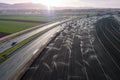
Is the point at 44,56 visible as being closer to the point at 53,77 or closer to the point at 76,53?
the point at 76,53

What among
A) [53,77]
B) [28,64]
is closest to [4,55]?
[28,64]

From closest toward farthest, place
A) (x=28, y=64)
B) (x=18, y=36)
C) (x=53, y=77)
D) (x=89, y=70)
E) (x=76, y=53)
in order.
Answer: (x=53, y=77) → (x=89, y=70) → (x=28, y=64) → (x=76, y=53) → (x=18, y=36)

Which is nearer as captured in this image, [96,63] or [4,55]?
[96,63]

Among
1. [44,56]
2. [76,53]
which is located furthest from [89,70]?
[44,56]

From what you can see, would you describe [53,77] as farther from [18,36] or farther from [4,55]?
[18,36]

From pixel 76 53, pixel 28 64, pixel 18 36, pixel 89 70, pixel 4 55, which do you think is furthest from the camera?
pixel 18 36

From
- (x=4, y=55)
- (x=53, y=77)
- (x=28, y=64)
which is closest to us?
(x=53, y=77)

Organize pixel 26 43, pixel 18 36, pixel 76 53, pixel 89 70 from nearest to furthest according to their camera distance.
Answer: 1. pixel 89 70
2. pixel 76 53
3. pixel 26 43
4. pixel 18 36

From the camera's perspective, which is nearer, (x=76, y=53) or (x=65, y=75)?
(x=65, y=75)

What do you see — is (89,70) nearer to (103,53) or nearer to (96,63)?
(96,63)
